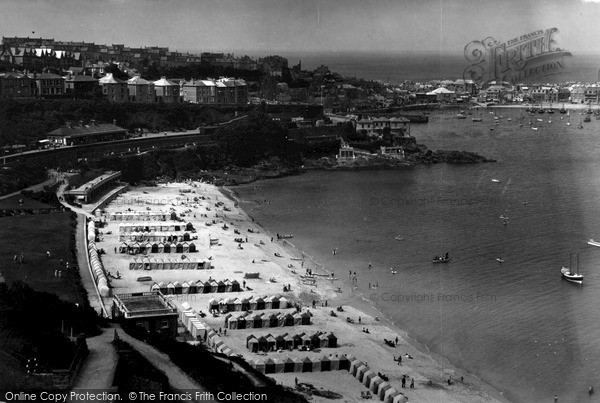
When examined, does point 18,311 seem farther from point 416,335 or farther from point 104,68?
point 104,68

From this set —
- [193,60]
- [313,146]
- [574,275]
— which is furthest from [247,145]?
[193,60]

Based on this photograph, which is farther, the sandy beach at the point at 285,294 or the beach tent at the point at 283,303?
the beach tent at the point at 283,303

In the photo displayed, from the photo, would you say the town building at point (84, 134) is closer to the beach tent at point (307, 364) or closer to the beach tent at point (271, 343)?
the beach tent at point (271, 343)

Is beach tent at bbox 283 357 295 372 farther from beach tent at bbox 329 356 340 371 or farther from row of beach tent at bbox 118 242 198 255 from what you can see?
row of beach tent at bbox 118 242 198 255

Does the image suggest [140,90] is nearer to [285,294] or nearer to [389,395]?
[285,294]

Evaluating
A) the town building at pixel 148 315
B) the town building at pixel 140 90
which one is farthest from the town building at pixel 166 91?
the town building at pixel 148 315

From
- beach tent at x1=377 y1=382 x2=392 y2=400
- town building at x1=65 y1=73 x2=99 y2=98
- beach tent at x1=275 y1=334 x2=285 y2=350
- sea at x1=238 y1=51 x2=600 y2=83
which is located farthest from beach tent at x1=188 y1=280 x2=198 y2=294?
sea at x1=238 y1=51 x2=600 y2=83
